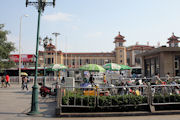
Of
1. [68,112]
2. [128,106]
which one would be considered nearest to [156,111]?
[128,106]

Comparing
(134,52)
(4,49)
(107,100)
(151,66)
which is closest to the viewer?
(107,100)

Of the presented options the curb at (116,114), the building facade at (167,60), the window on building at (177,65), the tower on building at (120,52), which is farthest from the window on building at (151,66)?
the tower on building at (120,52)

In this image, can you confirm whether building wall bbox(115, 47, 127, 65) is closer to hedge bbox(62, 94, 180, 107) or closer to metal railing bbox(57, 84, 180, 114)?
metal railing bbox(57, 84, 180, 114)

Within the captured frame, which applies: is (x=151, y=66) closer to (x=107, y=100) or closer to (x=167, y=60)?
(x=167, y=60)

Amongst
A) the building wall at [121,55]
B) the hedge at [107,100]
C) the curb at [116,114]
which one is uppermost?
the building wall at [121,55]

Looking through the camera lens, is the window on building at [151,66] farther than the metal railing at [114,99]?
Yes

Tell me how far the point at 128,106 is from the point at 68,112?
2821 millimetres

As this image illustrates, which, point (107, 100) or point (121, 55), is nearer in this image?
point (107, 100)

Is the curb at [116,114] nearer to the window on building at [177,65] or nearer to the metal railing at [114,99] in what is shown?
the metal railing at [114,99]

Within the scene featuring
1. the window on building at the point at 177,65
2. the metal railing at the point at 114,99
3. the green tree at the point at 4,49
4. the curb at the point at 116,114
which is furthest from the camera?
the green tree at the point at 4,49

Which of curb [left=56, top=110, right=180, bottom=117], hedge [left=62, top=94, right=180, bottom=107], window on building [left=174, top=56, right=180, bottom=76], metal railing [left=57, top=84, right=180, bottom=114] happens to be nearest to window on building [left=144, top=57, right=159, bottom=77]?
window on building [left=174, top=56, right=180, bottom=76]

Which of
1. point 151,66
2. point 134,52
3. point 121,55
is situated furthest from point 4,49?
point 134,52

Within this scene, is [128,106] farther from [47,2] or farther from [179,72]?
[179,72]

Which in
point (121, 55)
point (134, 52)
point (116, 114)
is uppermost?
point (134, 52)
